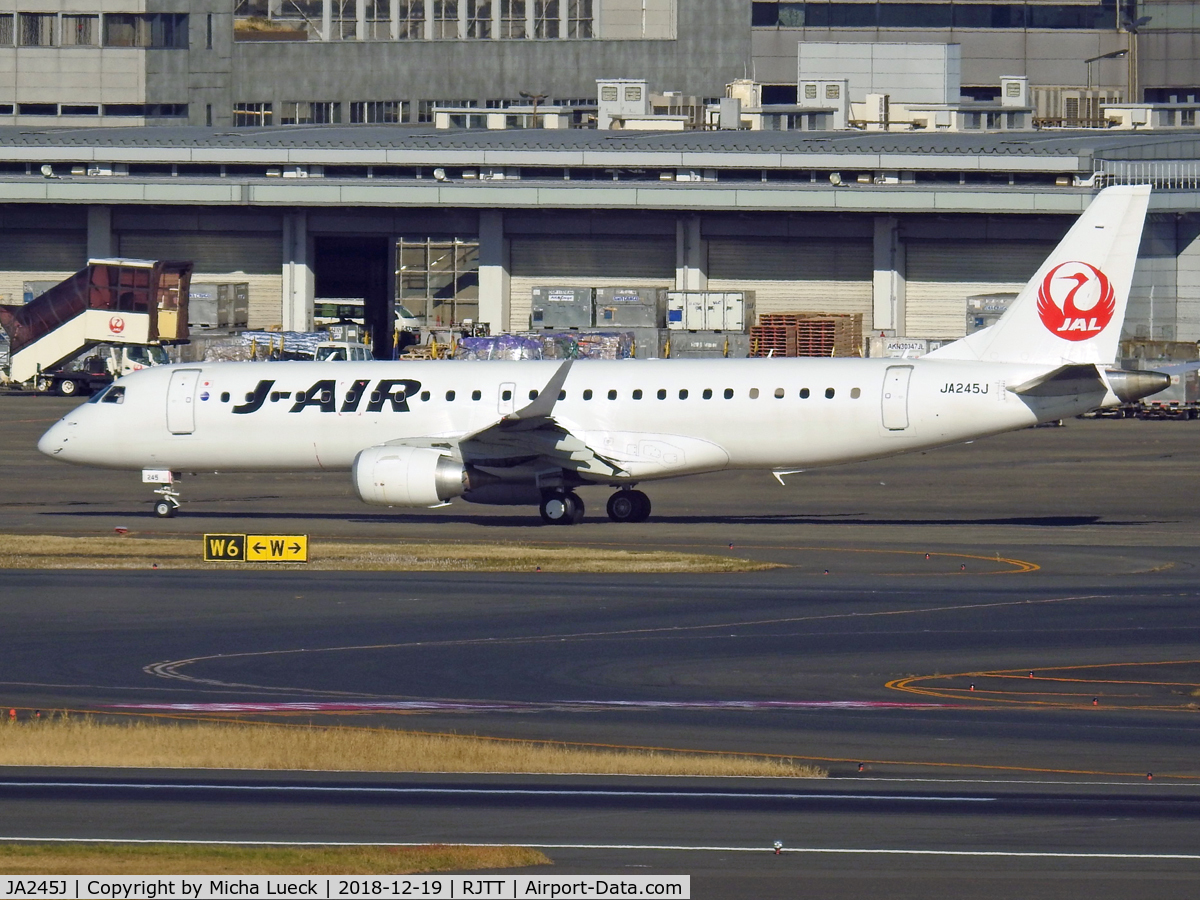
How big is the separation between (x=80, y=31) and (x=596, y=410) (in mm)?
91025

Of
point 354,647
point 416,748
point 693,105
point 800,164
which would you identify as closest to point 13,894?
point 416,748

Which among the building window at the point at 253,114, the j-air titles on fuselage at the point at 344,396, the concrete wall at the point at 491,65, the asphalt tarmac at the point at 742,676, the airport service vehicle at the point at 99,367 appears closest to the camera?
the asphalt tarmac at the point at 742,676

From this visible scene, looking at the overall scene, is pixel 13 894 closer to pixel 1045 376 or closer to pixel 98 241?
pixel 1045 376

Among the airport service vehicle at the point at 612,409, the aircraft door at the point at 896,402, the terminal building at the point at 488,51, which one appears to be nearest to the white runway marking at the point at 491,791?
the airport service vehicle at the point at 612,409

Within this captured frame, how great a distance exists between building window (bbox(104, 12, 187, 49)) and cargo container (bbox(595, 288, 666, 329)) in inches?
2035

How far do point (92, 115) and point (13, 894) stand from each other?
114 meters

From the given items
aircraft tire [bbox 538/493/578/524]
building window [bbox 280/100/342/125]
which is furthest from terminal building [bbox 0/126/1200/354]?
aircraft tire [bbox 538/493/578/524]

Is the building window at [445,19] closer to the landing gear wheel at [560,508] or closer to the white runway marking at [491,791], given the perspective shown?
the landing gear wheel at [560,508]

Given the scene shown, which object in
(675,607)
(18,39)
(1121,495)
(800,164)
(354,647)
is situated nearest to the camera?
(354,647)

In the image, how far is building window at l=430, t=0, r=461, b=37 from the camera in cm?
12556

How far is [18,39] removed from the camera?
393ft

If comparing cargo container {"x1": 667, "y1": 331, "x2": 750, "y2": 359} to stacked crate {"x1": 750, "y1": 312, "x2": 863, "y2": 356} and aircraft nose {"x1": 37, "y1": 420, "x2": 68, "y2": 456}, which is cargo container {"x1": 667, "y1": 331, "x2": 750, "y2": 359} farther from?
Answer: aircraft nose {"x1": 37, "y1": 420, "x2": 68, "y2": 456}

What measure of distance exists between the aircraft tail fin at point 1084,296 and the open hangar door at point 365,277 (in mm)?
56020

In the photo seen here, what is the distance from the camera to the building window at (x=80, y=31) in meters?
120
